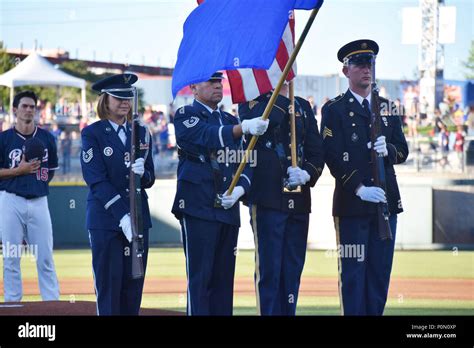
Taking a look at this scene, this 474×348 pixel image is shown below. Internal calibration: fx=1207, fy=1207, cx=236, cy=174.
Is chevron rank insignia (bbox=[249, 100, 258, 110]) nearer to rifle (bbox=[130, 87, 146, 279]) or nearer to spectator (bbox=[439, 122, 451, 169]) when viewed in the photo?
rifle (bbox=[130, 87, 146, 279])

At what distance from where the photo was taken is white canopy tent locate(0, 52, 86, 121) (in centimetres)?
1620

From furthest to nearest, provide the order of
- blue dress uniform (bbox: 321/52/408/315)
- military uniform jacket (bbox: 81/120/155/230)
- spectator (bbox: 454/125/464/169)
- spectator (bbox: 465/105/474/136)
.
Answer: spectator (bbox: 465/105/474/136) → spectator (bbox: 454/125/464/169) → blue dress uniform (bbox: 321/52/408/315) → military uniform jacket (bbox: 81/120/155/230)

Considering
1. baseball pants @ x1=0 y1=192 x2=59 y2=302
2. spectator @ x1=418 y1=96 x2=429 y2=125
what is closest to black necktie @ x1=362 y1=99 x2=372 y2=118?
baseball pants @ x1=0 y1=192 x2=59 y2=302

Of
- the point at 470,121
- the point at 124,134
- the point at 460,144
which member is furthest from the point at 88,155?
the point at 470,121

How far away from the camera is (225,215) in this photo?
740 cm

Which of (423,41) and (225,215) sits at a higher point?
(423,41)

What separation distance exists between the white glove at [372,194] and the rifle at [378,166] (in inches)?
2.0

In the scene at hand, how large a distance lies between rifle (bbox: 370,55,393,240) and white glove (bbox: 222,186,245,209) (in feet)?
2.89

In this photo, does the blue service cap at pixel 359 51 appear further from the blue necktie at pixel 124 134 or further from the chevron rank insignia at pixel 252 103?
the blue necktie at pixel 124 134

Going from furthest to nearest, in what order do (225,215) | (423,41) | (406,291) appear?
1. (423,41)
2. (406,291)
3. (225,215)
